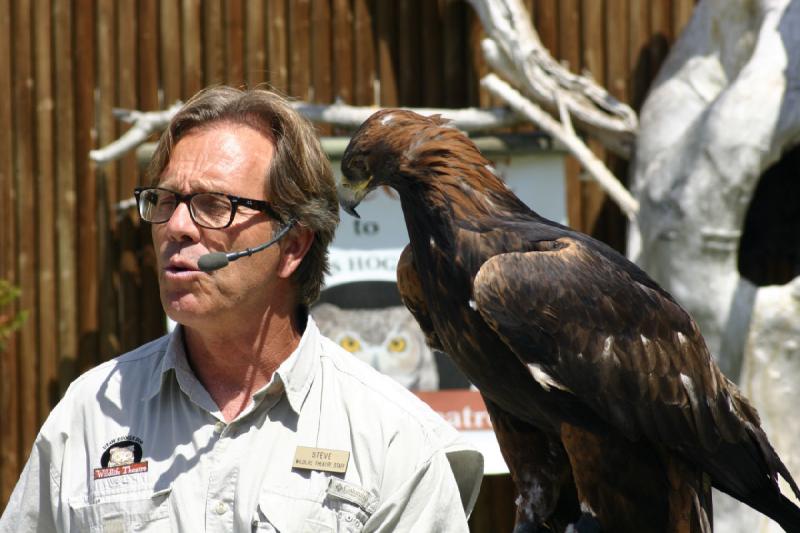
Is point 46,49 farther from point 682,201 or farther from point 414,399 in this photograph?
point 414,399

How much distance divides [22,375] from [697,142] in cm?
358

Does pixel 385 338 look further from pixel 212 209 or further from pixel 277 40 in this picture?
pixel 212 209

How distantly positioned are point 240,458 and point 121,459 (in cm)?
24

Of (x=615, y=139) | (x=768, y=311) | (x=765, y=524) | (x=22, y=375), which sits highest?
(x=615, y=139)

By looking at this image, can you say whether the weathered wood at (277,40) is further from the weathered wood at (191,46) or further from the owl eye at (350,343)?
the owl eye at (350,343)

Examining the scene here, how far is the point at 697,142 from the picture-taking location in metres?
5.30

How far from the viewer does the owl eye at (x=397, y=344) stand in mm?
5750

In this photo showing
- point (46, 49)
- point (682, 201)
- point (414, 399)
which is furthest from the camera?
point (46, 49)

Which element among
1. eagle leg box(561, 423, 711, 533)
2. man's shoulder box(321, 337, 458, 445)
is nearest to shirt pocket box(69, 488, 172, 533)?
man's shoulder box(321, 337, 458, 445)

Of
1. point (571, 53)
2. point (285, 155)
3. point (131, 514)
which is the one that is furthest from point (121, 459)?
point (571, 53)

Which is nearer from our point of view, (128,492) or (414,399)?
(128,492)

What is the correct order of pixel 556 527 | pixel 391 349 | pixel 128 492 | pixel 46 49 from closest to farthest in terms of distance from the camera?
pixel 128 492 < pixel 556 527 < pixel 391 349 < pixel 46 49

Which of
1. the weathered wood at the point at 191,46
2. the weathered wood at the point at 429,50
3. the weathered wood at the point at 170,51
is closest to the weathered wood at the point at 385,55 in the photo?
the weathered wood at the point at 429,50

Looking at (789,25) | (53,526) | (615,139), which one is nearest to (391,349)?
(615,139)
